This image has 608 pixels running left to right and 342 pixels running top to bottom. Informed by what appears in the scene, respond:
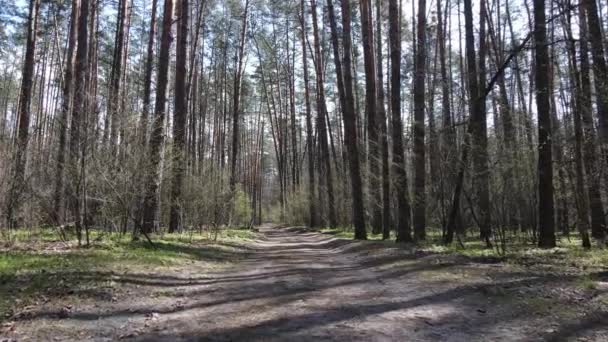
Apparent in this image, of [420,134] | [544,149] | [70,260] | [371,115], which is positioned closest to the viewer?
[70,260]

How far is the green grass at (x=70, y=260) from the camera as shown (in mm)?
5707

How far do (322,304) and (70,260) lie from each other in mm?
4351

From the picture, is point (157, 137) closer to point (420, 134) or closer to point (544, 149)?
point (420, 134)

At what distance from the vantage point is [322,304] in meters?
5.74

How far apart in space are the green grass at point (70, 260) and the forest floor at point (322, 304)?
53 millimetres

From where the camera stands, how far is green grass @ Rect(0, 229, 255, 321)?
571cm

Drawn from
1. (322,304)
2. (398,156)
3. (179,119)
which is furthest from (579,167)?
(179,119)

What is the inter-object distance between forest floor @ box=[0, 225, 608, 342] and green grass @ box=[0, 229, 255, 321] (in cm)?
5

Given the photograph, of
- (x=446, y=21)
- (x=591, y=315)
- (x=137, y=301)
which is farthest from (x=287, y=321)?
(x=446, y=21)

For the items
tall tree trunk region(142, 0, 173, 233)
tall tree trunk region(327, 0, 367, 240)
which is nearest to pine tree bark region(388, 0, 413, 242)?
tall tree trunk region(327, 0, 367, 240)

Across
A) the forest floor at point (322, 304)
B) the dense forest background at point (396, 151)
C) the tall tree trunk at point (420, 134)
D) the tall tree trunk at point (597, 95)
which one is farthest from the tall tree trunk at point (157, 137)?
the tall tree trunk at point (597, 95)

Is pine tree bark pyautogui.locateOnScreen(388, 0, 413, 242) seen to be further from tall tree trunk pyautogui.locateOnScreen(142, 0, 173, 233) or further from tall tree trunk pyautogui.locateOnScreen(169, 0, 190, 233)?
tall tree trunk pyautogui.locateOnScreen(142, 0, 173, 233)

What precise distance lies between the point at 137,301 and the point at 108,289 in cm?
56

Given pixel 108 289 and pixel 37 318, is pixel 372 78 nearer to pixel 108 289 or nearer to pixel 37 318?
pixel 108 289
